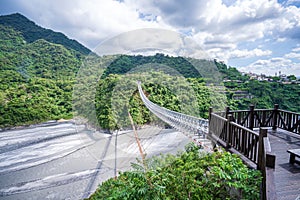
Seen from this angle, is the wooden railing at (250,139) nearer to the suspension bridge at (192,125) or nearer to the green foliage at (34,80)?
the suspension bridge at (192,125)

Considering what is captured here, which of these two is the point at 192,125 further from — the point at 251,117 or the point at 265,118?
the point at 265,118

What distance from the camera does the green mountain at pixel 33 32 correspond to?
23578mm

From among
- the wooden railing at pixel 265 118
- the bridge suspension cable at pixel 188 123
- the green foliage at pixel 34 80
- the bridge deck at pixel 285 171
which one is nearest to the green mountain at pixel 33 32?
the green foliage at pixel 34 80

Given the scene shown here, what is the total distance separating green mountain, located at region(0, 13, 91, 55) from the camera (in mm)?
23578

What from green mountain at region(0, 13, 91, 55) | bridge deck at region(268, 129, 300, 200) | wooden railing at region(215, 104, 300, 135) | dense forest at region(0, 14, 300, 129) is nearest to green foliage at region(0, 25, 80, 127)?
dense forest at region(0, 14, 300, 129)

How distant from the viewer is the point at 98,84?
764cm

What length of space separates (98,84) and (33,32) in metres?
27.4

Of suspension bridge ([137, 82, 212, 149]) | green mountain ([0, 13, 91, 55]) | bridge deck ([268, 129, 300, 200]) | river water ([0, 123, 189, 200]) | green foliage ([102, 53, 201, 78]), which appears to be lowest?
river water ([0, 123, 189, 200])

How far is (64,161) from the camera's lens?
8.71 m

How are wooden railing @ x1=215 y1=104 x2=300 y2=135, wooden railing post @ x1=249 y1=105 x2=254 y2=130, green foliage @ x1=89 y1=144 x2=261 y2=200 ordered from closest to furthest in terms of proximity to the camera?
green foliage @ x1=89 y1=144 x2=261 y2=200
wooden railing @ x1=215 y1=104 x2=300 y2=135
wooden railing post @ x1=249 y1=105 x2=254 y2=130

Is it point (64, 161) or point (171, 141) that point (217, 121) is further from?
point (64, 161)

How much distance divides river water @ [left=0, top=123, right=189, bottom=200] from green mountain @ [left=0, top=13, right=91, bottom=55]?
547 inches

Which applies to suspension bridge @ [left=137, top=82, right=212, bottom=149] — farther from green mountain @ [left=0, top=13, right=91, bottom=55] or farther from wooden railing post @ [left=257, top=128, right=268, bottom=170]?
green mountain @ [left=0, top=13, right=91, bottom=55]

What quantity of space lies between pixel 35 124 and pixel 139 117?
32.2 feet
